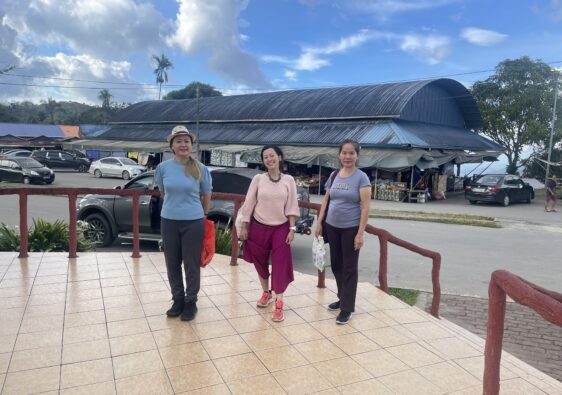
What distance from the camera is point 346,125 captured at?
26297 millimetres

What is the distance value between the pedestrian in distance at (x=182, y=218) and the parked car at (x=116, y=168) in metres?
25.5

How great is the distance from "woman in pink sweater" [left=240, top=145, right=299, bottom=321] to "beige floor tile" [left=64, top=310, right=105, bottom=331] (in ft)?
4.77

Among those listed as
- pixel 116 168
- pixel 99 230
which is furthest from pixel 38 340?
pixel 116 168

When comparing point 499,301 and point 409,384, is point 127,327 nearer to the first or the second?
point 409,384

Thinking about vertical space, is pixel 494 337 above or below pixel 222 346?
above

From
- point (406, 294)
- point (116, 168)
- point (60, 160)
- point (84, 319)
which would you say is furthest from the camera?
point (60, 160)

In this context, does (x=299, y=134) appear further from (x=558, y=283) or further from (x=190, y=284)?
(x=190, y=284)

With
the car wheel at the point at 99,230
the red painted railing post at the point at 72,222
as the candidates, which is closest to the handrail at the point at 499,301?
the red painted railing post at the point at 72,222

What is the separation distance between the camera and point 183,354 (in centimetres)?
345

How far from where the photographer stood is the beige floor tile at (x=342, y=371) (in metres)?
3.14

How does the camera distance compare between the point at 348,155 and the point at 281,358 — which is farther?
the point at 348,155

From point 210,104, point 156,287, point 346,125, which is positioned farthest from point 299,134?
point 156,287

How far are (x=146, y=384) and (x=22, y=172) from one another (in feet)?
75.0

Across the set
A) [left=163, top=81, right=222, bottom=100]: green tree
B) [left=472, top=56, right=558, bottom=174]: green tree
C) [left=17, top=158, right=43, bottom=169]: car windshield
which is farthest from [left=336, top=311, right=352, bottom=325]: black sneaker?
[left=163, top=81, right=222, bottom=100]: green tree
